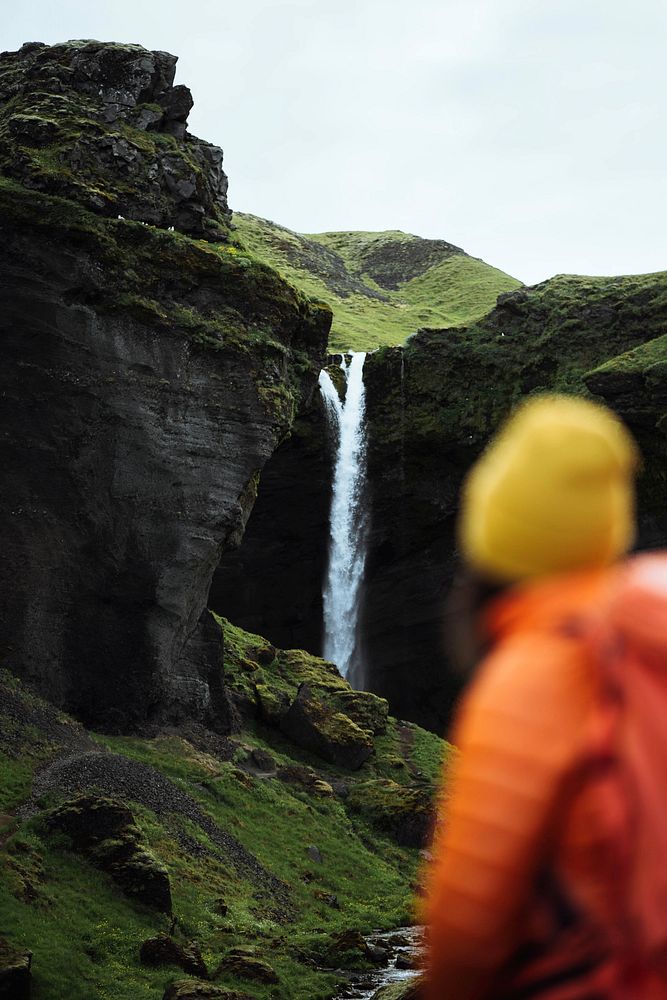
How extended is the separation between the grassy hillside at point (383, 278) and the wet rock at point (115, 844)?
56730mm

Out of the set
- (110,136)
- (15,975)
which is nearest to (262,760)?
(15,975)

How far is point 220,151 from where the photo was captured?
141ft

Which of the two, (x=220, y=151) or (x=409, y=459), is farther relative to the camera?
(x=409, y=459)

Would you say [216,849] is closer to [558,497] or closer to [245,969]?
[245,969]

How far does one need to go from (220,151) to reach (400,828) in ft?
85.3

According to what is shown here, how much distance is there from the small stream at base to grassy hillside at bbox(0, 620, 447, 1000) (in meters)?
0.49

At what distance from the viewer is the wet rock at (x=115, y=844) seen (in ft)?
78.9

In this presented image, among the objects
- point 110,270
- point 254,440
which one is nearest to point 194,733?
point 254,440

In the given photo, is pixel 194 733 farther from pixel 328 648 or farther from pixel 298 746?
Result: pixel 328 648

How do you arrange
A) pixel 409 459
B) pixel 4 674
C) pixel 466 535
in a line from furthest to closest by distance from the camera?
pixel 409 459 → pixel 4 674 → pixel 466 535

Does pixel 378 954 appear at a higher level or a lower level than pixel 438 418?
lower

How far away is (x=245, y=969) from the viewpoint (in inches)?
872

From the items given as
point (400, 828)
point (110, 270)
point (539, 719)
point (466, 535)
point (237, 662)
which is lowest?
point (400, 828)

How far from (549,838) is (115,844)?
79.5 ft
